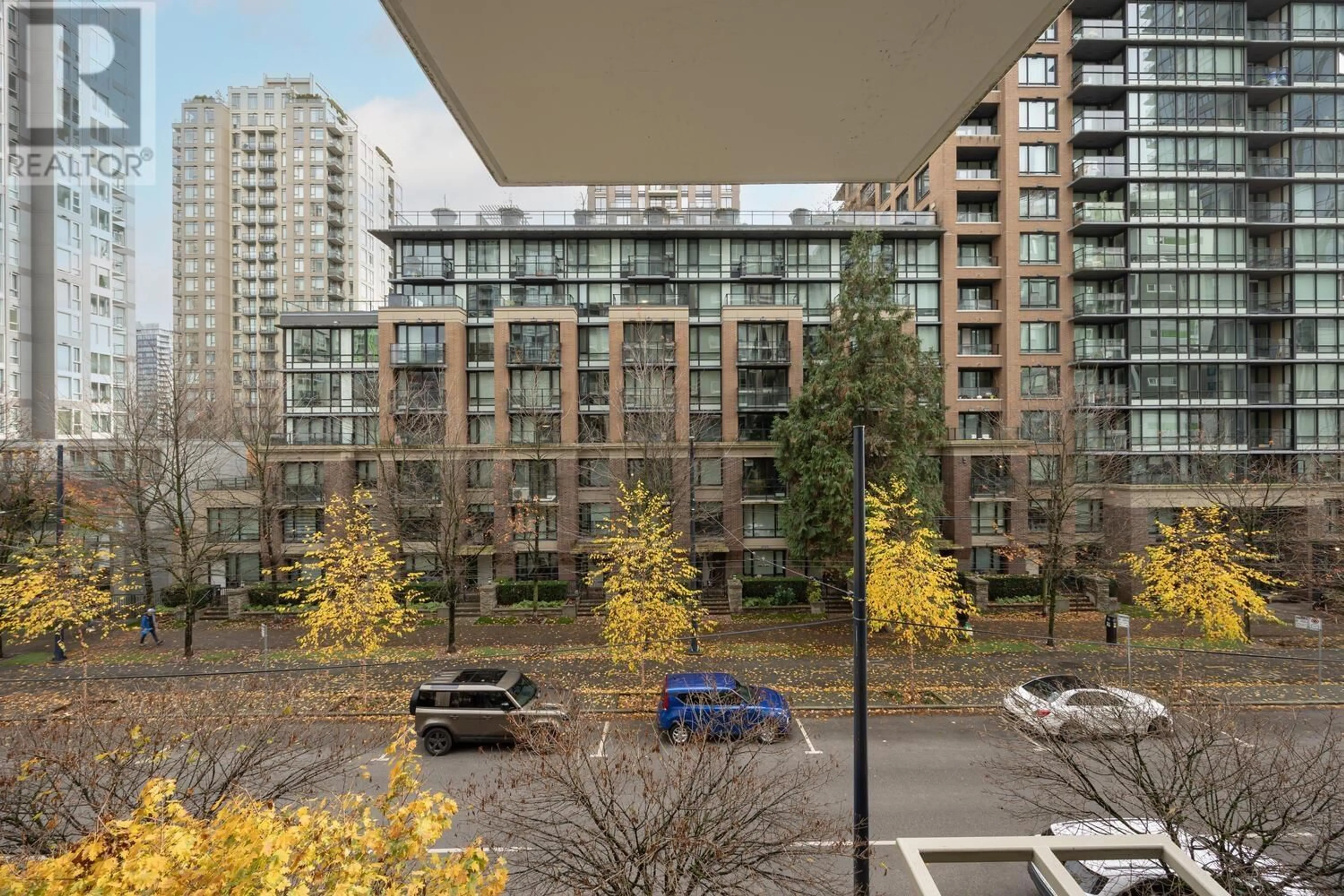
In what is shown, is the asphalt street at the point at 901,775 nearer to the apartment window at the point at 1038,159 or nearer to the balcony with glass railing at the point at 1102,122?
the apartment window at the point at 1038,159

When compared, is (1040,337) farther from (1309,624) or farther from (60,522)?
(60,522)

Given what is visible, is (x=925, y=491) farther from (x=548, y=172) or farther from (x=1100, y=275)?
(x=548, y=172)

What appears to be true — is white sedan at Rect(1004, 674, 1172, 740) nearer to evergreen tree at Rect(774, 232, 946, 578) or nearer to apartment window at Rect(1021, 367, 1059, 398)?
evergreen tree at Rect(774, 232, 946, 578)

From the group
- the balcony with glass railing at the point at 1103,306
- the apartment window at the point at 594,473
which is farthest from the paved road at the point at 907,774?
the balcony with glass railing at the point at 1103,306

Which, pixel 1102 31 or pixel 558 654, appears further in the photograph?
pixel 1102 31

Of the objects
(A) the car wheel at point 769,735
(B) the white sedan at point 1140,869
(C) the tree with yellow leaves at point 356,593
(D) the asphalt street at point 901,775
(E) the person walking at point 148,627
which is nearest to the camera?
(B) the white sedan at point 1140,869

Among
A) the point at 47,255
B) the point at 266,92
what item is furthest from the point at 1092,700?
the point at 266,92

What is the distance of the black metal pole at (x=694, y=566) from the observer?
69.2 feet

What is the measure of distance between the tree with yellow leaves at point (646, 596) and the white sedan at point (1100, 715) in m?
8.94

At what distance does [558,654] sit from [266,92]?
83.4 m

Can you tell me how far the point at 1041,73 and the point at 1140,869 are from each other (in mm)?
40532

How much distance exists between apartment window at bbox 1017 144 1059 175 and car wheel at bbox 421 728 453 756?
38.1 meters

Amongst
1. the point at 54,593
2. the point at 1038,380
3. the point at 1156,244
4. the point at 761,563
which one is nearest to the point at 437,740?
the point at 54,593

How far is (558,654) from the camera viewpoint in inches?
898
